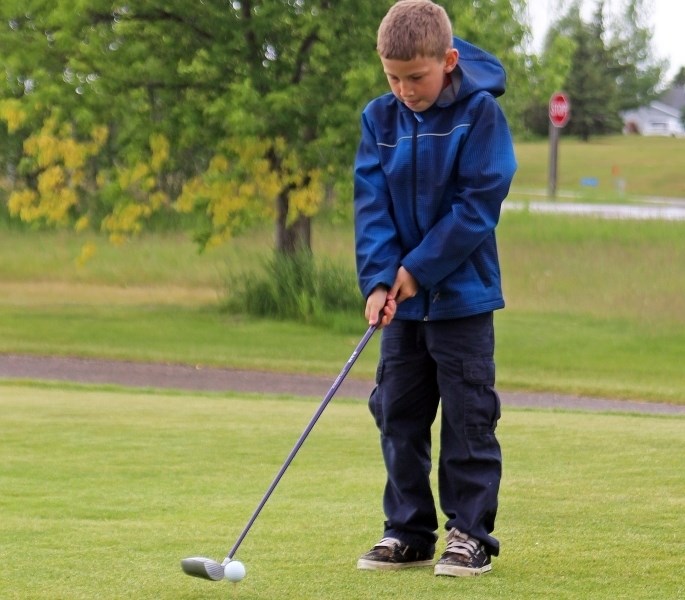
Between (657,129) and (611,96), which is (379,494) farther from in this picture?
(657,129)

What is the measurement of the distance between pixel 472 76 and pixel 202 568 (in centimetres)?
167

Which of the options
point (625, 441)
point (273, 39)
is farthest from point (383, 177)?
point (273, 39)

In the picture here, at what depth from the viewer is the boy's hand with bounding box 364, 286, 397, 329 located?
13.6 feet

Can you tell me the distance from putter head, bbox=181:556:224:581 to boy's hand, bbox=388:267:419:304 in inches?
38.2

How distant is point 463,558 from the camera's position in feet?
13.7

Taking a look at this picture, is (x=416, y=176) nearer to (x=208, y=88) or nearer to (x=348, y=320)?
(x=208, y=88)

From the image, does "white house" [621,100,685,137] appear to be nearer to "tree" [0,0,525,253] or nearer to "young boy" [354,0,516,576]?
"tree" [0,0,525,253]

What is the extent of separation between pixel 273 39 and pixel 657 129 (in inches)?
4372

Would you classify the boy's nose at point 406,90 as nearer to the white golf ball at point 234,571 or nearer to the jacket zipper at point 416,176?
the jacket zipper at point 416,176

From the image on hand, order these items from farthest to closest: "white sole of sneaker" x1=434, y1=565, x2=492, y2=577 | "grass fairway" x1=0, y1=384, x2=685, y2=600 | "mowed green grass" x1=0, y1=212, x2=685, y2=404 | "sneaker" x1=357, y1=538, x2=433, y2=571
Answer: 1. "mowed green grass" x1=0, y1=212, x2=685, y2=404
2. "sneaker" x1=357, y1=538, x2=433, y2=571
3. "white sole of sneaker" x1=434, y1=565, x2=492, y2=577
4. "grass fairway" x1=0, y1=384, x2=685, y2=600

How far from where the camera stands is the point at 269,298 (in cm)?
1730

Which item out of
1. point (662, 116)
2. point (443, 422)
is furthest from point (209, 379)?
point (662, 116)

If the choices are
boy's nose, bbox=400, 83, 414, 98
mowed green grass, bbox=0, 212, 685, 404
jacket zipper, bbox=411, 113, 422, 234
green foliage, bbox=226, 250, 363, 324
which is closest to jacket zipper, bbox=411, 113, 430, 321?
jacket zipper, bbox=411, 113, 422, 234

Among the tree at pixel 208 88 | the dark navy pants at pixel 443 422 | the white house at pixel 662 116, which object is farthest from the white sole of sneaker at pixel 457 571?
the white house at pixel 662 116
